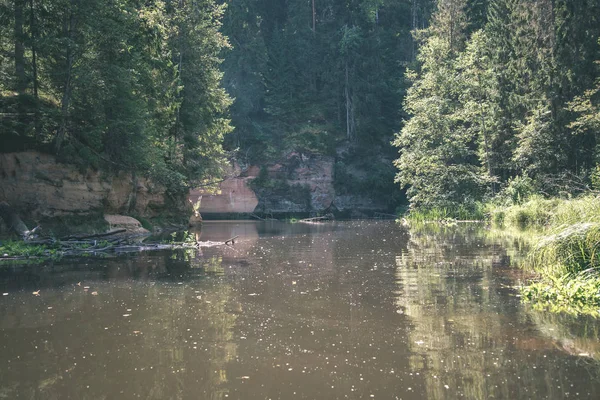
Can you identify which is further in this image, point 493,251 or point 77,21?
point 77,21

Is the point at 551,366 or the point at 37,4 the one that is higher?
the point at 37,4

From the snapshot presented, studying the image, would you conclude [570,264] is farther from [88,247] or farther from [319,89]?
[319,89]

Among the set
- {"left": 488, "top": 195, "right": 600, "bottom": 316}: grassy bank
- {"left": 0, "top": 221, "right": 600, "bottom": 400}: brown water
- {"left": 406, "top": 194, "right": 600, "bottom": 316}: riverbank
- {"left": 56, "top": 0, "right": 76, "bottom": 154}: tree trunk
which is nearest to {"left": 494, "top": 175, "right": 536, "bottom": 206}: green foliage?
{"left": 0, "top": 221, "right": 600, "bottom": 400}: brown water

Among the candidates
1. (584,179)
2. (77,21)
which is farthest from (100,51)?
(584,179)

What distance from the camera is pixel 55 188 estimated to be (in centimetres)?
2162

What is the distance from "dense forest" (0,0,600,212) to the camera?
22.2 meters

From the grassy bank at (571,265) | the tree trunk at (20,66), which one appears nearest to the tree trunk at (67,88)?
the tree trunk at (20,66)

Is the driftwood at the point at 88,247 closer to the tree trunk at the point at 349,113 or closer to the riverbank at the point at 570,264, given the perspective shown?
the riverbank at the point at 570,264

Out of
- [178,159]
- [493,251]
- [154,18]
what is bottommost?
[493,251]

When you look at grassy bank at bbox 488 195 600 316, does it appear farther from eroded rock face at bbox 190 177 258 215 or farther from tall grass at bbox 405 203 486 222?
eroded rock face at bbox 190 177 258 215

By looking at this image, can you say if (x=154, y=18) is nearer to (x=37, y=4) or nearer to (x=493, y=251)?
(x=37, y=4)

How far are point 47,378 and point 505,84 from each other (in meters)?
34.6

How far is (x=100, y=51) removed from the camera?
23.4 meters

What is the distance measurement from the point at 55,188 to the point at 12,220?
2.54 meters
